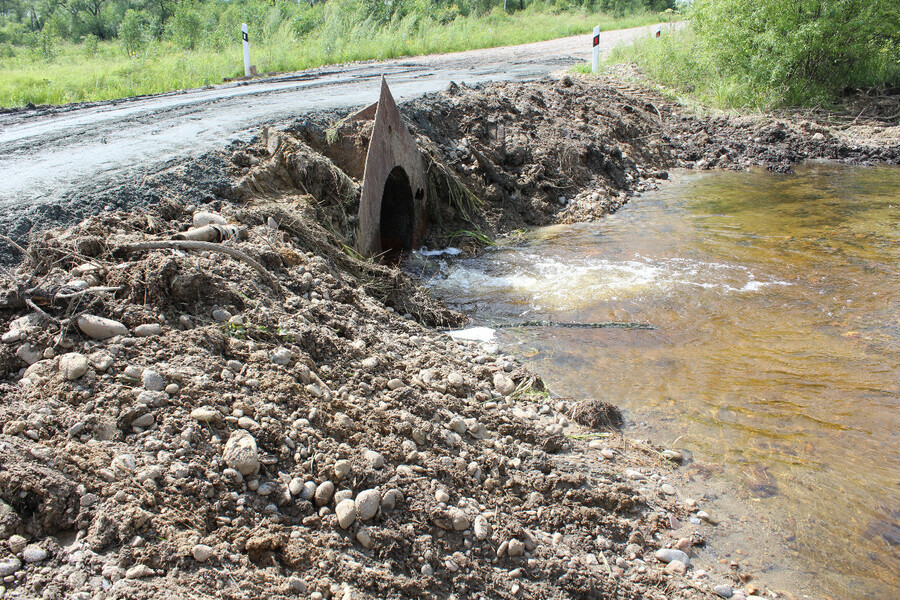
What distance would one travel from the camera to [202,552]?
199 cm

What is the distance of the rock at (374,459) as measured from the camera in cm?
266

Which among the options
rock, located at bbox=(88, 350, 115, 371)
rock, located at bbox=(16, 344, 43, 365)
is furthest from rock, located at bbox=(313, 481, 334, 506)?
rock, located at bbox=(16, 344, 43, 365)

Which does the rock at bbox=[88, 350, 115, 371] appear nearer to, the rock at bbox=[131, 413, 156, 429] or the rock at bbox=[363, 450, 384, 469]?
the rock at bbox=[131, 413, 156, 429]

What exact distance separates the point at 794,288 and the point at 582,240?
7.87 ft

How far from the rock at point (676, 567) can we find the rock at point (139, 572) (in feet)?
6.92

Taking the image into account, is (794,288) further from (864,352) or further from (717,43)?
(717,43)

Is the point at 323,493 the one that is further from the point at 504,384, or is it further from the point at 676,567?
the point at 504,384

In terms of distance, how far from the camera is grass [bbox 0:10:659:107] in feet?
33.9

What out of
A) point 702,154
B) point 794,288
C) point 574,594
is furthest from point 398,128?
point 702,154

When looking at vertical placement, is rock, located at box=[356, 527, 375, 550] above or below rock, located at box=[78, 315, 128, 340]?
below

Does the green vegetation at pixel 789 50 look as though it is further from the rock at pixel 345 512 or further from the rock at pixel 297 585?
the rock at pixel 297 585

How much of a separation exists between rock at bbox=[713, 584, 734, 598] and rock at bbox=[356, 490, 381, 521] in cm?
151

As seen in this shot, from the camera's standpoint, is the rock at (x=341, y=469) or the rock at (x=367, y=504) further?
the rock at (x=341, y=469)

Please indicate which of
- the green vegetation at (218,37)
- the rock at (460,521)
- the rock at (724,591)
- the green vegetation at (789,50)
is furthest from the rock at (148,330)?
the green vegetation at (789,50)
